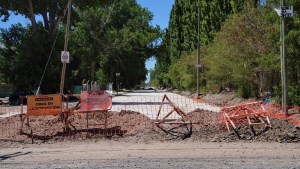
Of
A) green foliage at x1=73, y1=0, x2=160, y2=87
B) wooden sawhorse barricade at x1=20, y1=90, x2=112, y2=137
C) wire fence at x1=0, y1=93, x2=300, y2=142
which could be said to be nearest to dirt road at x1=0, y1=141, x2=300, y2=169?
wire fence at x1=0, y1=93, x2=300, y2=142

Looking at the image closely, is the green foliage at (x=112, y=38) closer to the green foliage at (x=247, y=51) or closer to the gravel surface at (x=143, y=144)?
the green foliage at (x=247, y=51)

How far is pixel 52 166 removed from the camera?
30.4 feet

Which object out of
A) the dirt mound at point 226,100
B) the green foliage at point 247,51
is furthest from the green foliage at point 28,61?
the green foliage at point 247,51

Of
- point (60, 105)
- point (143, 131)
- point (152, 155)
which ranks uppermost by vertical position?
point (60, 105)

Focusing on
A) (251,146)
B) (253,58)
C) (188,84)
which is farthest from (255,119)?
(188,84)

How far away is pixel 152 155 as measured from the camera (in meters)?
10.6

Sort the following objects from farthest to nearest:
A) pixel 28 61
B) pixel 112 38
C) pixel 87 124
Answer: pixel 112 38 < pixel 28 61 < pixel 87 124

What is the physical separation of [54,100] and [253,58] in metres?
14.8

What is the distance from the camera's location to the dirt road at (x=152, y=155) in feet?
30.6

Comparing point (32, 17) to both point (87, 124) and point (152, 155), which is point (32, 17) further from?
point (152, 155)

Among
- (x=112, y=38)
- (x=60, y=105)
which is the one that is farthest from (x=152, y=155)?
(x=112, y=38)

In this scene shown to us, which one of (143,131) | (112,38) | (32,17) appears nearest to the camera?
(143,131)

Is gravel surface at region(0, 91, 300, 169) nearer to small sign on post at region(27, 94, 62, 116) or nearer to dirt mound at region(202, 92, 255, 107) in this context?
small sign on post at region(27, 94, 62, 116)

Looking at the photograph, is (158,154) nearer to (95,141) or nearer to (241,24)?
(95,141)
